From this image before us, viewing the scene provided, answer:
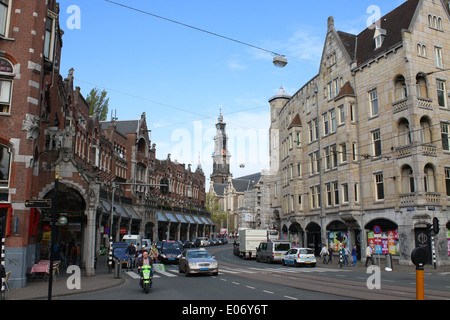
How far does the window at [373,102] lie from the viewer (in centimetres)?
3419

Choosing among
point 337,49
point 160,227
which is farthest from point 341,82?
point 160,227

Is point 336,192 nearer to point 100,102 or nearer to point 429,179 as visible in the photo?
point 429,179

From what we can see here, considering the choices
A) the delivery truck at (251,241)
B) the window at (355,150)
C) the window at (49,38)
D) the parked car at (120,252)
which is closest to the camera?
the window at (49,38)

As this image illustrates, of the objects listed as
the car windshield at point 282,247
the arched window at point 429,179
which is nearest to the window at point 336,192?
the car windshield at point 282,247

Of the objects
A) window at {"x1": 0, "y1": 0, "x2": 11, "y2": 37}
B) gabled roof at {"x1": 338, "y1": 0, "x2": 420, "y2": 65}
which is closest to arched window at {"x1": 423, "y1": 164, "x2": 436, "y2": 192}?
gabled roof at {"x1": 338, "y1": 0, "x2": 420, "y2": 65}

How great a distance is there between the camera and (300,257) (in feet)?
99.0

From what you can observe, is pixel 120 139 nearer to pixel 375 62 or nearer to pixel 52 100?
pixel 52 100

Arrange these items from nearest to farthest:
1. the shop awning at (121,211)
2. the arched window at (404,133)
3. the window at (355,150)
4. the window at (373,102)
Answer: the arched window at (404,133), the window at (373,102), the window at (355,150), the shop awning at (121,211)

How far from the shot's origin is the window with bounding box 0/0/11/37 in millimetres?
18219

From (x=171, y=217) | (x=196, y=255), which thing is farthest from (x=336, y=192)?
(x=171, y=217)

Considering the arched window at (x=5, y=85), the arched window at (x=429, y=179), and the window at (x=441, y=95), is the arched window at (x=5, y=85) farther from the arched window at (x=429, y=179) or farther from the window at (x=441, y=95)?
the window at (x=441, y=95)

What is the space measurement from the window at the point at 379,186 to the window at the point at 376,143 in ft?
5.73

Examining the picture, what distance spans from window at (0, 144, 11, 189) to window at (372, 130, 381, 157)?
2726 centimetres

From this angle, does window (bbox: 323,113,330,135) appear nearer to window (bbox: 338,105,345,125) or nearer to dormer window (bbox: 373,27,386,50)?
window (bbox: 338,105,345,125)
